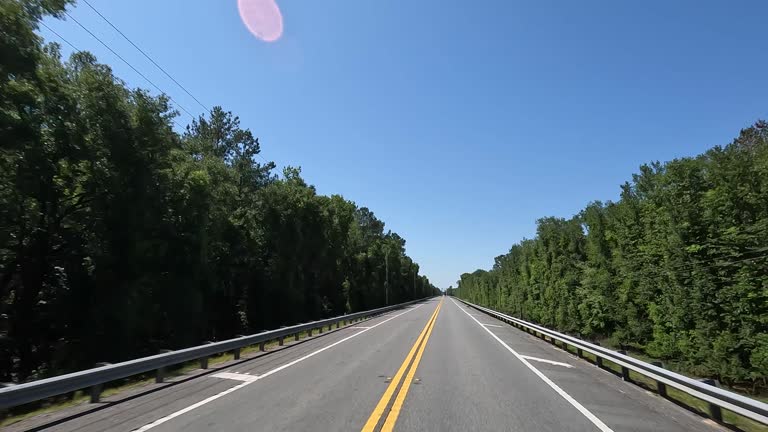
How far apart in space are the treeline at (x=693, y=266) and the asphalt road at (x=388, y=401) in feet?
9.19

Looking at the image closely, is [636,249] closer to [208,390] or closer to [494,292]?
[208,390]

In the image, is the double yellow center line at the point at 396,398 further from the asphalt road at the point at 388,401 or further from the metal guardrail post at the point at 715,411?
the metal guardrail post at the point at 715,411

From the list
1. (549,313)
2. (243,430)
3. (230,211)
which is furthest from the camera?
(230,211)

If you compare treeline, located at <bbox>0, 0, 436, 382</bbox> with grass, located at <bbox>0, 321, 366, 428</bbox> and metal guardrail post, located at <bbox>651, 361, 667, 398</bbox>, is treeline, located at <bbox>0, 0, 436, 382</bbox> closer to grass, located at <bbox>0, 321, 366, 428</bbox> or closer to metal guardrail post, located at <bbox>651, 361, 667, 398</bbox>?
grass, located at <bbox>0, 321, 366, 428</bbox>

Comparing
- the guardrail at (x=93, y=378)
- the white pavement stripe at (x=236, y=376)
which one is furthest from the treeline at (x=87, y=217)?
the white pavement stripe at (x=236, y=376)

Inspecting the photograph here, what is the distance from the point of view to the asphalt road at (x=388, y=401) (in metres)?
6.42

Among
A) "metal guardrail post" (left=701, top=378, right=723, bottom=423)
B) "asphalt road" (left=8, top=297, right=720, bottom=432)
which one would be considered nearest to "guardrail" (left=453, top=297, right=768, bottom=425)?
"metal guardrail post" (left=701, top=378, right=723, bottom=423)

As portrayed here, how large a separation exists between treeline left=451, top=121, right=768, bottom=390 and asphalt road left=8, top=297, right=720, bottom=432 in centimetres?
280

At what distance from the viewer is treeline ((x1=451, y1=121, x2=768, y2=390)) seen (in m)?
10.2

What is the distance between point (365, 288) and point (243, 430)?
227 ft

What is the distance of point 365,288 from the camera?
74688 millimetres

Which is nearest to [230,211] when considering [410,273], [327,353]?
[327,353]

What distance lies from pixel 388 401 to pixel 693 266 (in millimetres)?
9472

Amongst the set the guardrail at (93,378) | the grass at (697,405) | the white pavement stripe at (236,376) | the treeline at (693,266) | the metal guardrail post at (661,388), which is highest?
the treeline at (693,266)
